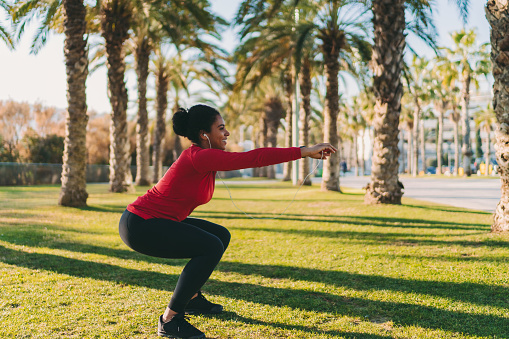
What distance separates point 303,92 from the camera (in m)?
21.7

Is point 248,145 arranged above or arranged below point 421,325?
above

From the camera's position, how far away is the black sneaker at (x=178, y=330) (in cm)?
303

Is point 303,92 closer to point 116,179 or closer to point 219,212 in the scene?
point 116,179

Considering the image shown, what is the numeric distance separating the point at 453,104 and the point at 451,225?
1616 inches

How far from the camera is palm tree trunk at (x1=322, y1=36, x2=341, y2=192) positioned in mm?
16562

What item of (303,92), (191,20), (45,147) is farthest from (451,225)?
(45,147)

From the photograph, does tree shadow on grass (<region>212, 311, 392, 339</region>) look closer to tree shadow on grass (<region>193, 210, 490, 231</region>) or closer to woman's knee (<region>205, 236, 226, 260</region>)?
woman's knee (<region>205, 236, 226, 260</region>)

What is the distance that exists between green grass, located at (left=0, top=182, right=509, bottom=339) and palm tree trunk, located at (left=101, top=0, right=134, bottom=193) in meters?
8.03

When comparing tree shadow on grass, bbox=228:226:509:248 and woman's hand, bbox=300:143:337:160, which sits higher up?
woman's hand, bbox=300:143:337:160

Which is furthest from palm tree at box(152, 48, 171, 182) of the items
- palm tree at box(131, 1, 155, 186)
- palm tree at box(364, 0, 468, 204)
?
palm tree at box(364, 0, 468, 204)

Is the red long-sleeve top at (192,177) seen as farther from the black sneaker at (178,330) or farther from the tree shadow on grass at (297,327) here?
the tree shadow on grass at (297,327)

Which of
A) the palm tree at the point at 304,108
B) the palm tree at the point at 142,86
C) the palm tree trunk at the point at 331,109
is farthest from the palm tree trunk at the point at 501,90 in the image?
the palm tree at the point at 142,86

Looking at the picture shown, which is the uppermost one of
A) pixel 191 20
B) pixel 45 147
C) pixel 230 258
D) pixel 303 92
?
pixel 191 20

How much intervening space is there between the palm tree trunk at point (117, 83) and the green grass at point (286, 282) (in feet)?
26.3
